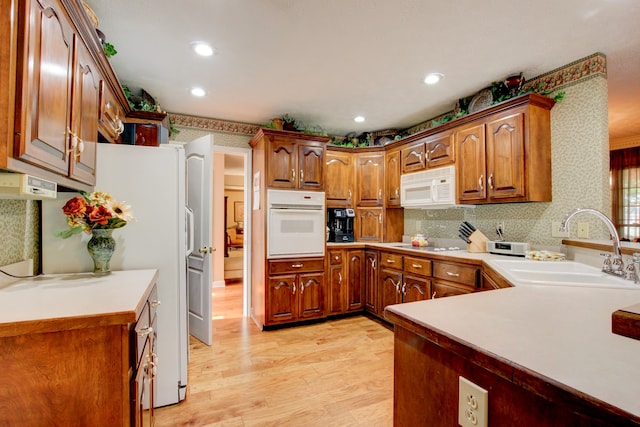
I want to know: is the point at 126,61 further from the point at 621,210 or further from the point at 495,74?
the point at 621,210

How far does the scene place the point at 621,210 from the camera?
462 centimetres

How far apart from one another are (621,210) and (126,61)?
6627mm

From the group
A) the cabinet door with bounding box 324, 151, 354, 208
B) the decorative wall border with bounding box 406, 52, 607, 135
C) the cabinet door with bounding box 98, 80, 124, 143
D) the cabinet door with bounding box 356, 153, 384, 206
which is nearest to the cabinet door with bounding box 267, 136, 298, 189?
the cabinet door with bounding box 324, 151, 354, 208

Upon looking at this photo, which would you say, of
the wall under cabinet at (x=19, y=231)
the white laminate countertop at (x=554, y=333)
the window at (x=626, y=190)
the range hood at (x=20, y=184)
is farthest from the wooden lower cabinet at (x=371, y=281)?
the window at (x=626, y=190)

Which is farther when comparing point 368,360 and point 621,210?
point 621,210

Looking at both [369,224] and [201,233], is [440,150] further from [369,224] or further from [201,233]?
[201,233]

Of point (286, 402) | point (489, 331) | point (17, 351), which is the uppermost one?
point (489, 331)

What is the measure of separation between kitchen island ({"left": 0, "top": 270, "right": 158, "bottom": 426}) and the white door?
1681 millimetres

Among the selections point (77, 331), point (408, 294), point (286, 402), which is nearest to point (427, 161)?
point (408, 294)

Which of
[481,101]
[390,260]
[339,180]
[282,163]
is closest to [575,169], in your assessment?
[481,101]

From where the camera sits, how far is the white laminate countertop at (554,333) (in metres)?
0.50

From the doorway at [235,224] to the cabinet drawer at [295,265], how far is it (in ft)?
2.27

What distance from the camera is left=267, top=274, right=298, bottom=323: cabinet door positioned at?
→ 3.20m

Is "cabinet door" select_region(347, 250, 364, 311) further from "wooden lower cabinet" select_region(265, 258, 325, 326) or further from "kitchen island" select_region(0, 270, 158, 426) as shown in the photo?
"kitchen island" select_region(0, 270, 158, 426)
